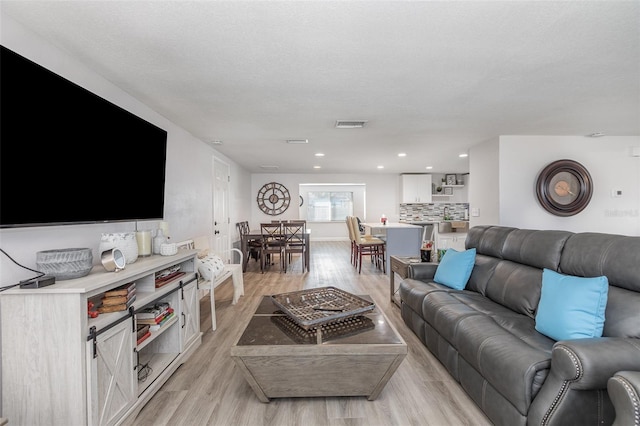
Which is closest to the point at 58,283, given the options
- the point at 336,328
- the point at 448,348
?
the point at 336,328

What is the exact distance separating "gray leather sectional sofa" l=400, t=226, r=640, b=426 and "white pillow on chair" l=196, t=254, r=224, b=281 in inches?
81.9

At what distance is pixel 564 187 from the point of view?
436cm

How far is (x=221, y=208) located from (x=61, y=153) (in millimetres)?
3850

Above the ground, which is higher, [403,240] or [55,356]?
[403,240]

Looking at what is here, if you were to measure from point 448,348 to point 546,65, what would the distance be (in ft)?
7.11

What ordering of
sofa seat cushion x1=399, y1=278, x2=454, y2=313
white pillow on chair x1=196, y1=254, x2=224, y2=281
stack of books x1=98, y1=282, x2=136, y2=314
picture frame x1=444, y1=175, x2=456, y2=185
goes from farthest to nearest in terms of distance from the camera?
picture frame x1=444, y1=175, x2=456, y2=185 → white pillow on chair x1=196, y1=254, x2=224, y2=281 → sofa seat cushion x1=399, y1=278, x2=454, y2=313 → stack of books x1=98, y1=282, x2=136, y2=314

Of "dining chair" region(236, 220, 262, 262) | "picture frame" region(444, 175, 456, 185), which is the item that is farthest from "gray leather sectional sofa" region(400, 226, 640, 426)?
"picture frame" region(444, 175, 456, 185)

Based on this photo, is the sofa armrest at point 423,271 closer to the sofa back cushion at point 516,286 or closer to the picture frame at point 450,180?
the sofa back cushion at point 516,286

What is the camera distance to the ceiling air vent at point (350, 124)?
3443 millimetres

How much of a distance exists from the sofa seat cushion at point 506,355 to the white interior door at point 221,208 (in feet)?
13.3

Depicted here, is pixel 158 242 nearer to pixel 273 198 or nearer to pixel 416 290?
pixel 416 290

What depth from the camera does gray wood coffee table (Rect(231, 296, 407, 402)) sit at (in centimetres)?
172

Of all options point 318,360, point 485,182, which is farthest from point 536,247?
point 485,182

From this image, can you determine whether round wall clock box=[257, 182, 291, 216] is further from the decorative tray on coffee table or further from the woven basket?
the woven basket
